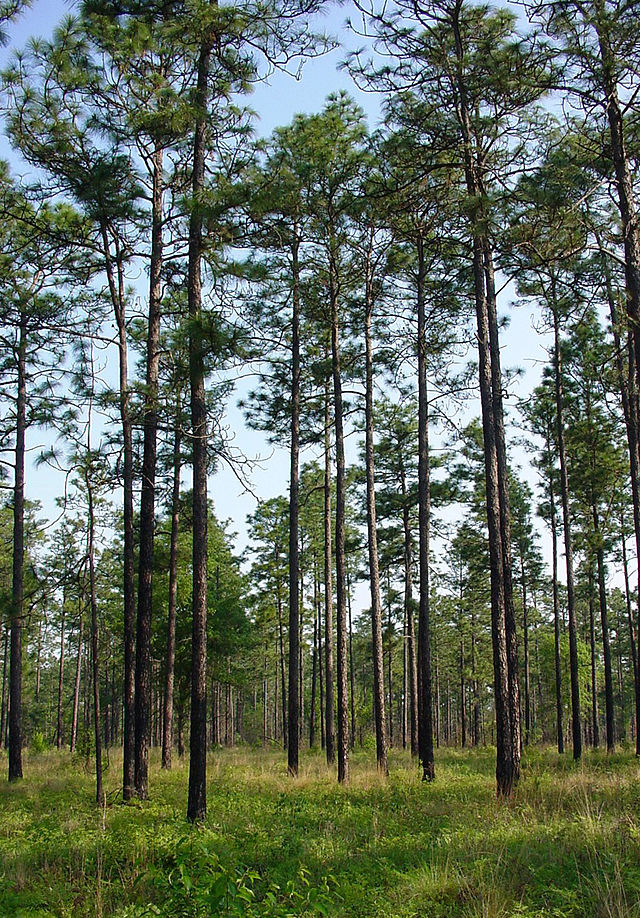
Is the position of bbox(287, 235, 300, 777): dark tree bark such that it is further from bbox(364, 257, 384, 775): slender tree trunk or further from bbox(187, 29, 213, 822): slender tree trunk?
bbox(187, 29, 213, 822): slender tree trunk

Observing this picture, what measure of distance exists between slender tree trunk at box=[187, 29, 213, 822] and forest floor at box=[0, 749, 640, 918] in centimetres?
80

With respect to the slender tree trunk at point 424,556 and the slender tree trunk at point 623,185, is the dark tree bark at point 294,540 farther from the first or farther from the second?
the slender tree trunk at point 623,185

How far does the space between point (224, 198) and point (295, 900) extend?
8.42m

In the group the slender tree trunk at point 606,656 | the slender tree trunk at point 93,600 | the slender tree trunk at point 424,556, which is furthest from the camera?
the slender tree trunk at point 606,656

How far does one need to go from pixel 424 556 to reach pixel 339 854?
8.68 m

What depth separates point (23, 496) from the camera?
1773 centimetres

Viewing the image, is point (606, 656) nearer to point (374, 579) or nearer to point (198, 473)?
point (374, 579)

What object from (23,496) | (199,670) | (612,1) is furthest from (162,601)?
(612,1)

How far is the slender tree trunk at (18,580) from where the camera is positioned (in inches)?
635

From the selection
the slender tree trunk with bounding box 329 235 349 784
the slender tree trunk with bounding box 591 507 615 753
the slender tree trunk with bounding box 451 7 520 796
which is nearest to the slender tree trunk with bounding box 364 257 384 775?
the slender tree trunk with bounding box 329 235 349 784

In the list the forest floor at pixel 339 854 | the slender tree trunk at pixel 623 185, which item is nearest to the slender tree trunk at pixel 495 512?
the forest floor at pixel 339 854

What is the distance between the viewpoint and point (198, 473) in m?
10.1

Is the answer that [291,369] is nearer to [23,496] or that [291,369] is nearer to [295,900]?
[23,496]

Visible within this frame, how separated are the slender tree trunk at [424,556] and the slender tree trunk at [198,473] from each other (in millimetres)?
5423
